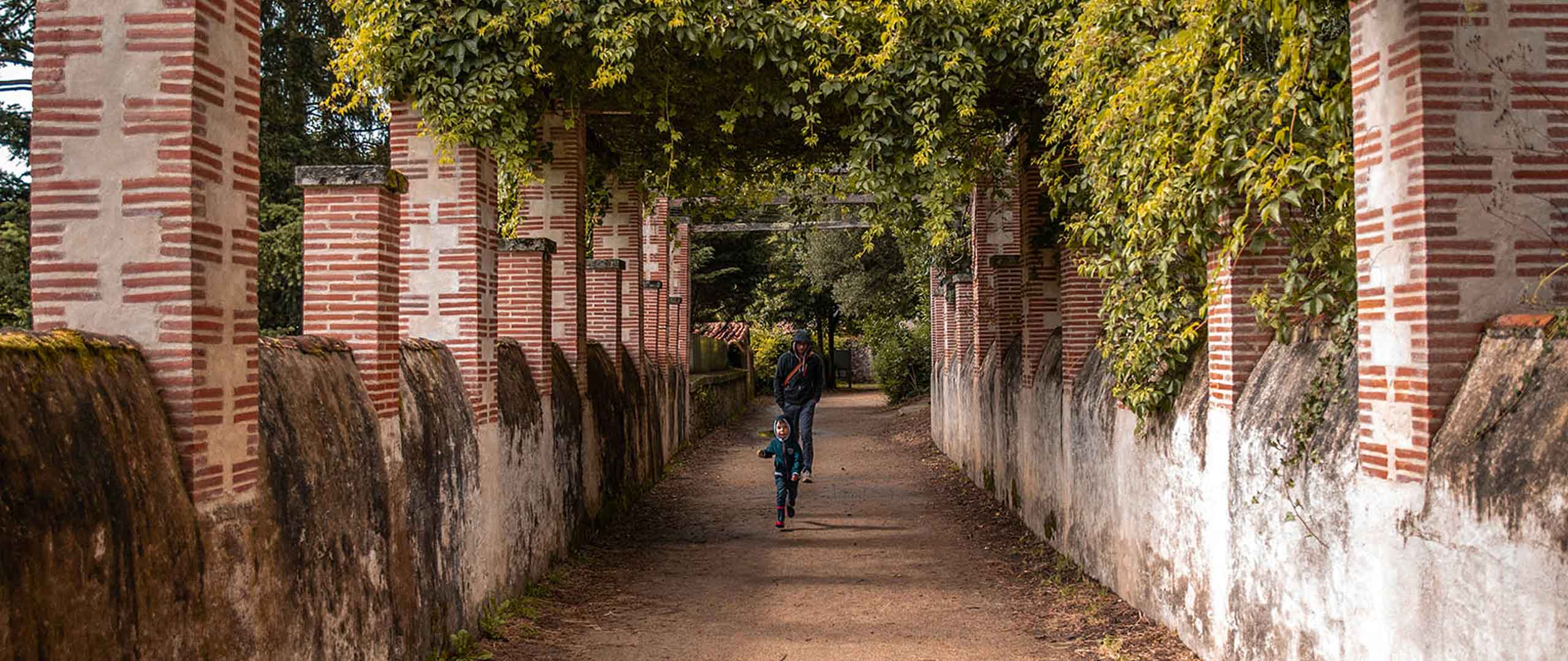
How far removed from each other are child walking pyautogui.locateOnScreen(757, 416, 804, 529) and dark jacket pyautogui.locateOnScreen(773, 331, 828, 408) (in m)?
0.39

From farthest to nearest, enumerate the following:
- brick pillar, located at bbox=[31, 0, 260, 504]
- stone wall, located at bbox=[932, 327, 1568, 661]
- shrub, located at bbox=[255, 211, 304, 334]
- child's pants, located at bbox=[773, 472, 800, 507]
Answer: shrub, located at bbox=[255, 211, 304, 334], child's pants, located at bbox=[773, 472, 800, 507], brick pillar, located at bbox=[31, 0, 260, 504], stone wall, located at bbox=[932, 327, 1568, 661]

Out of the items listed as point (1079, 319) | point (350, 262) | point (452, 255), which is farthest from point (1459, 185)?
point (452, 255)

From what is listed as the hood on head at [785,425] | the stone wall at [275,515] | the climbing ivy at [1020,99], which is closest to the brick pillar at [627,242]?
the climbing ivy at [1020,99]

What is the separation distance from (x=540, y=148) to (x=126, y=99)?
6256mm

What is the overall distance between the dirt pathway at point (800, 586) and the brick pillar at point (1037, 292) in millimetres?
1830

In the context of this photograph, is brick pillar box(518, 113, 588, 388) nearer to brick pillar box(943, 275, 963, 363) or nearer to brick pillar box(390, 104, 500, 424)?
brick pillar box(390, 104, 500, 424)

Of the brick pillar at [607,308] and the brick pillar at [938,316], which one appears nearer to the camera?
the brick pillar at [607,308]

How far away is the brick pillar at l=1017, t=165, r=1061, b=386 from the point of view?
11266mm

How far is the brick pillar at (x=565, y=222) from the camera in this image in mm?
11359

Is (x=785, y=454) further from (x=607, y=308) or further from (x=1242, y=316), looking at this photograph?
(x=1242, y=316)

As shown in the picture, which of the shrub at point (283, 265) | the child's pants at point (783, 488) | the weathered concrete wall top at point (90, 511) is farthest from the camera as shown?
the shrub at point (283, 265)

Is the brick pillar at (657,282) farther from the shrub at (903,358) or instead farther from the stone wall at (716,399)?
the shrub at (903,358)

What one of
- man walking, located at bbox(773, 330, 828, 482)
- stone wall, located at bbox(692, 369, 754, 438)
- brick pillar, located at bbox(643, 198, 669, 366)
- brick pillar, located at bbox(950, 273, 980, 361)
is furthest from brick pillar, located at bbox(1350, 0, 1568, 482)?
stone wall, located at bbox(692, 369, 754, 438)

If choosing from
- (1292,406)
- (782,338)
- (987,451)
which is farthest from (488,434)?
(782,338)
